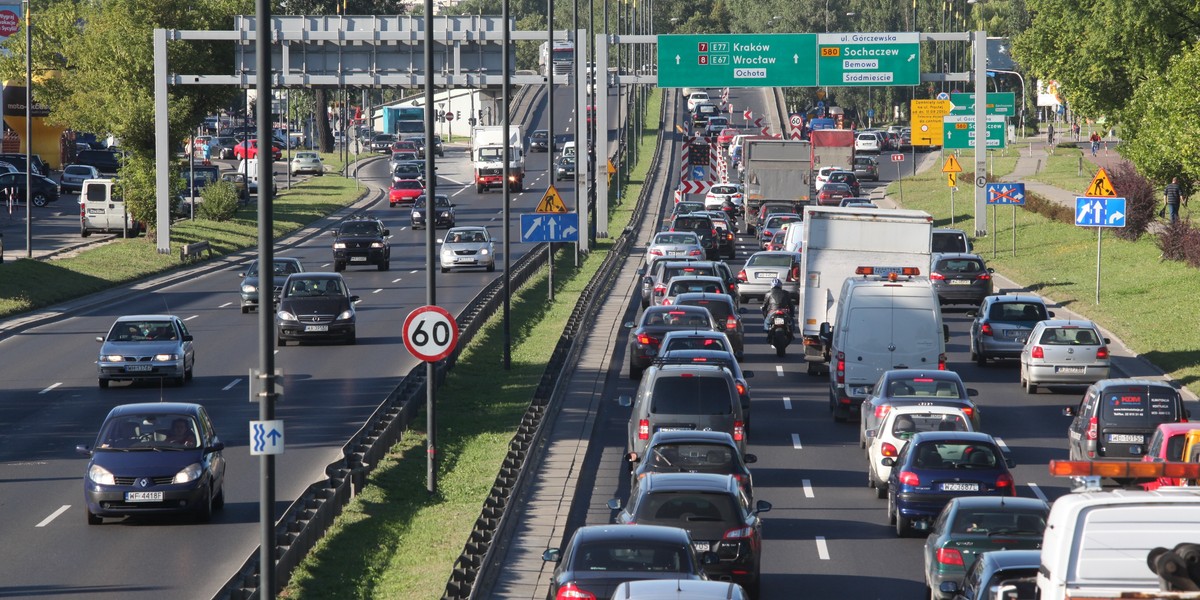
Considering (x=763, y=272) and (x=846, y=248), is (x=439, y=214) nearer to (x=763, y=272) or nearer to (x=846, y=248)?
(x=763, y=272)

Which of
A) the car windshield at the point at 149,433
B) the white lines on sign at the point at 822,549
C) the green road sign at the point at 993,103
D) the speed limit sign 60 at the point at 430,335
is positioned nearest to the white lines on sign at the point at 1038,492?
the white lines on sign at the point at 822,549

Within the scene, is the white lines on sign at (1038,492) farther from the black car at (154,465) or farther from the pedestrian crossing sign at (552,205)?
the pedestrian crossing sign at (552,205)

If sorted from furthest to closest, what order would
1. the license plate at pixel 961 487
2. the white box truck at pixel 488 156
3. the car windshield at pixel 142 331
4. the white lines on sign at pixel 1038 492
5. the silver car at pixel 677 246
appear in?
the white box truck at pixel 488 156, the silver car at pixel 677 246, the car windshield at pixel 142 331, the white lines on sign at pixel 1038 492, the license plate at pixel 961 487

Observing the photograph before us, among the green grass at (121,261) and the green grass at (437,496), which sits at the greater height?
the green grass at (121,261)

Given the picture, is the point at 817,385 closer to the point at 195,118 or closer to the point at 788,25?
the point at 195,118

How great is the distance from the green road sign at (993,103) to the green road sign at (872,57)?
47.4ft

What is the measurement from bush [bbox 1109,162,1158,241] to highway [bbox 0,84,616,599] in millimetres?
22511

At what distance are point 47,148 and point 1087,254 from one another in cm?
7225

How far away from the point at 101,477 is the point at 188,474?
1.05m

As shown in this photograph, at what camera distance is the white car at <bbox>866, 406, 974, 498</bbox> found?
22.8 meters

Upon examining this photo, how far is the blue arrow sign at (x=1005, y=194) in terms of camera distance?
54.4m

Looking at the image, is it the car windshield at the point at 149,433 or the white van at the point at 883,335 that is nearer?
the car windshield at the point at 149,433

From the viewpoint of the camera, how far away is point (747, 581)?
55.0 feet

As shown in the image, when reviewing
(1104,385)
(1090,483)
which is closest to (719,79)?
(1104,385)
